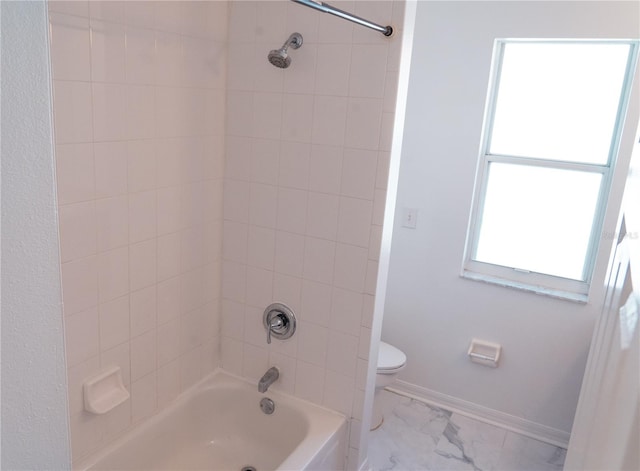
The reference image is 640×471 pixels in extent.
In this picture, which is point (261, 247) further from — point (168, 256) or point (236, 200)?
point (168, 256)

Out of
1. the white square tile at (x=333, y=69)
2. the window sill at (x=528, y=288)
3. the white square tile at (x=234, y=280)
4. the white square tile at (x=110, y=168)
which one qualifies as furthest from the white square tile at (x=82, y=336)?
the window sill at (x=528, y=288)

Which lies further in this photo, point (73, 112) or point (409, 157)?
point (409, 157)

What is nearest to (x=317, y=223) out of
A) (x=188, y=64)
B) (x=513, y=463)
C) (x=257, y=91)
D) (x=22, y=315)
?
(x=257, y=91)

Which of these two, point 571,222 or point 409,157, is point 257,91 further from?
point 571,222

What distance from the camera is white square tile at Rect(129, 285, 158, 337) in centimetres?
182

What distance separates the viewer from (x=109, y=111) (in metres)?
1.59

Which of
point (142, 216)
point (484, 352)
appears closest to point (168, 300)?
point (142, 216)

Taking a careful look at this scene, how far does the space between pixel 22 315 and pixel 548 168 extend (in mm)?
2578

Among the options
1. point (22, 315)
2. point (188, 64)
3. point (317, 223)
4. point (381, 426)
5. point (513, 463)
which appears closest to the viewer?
point (22, 315)

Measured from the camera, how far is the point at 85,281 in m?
1.62

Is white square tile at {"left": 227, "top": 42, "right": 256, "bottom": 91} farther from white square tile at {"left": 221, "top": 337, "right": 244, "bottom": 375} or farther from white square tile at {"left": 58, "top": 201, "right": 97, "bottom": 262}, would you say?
white square tile at {"left": 221, "top": 337, "right": 244, "bottom": 375}

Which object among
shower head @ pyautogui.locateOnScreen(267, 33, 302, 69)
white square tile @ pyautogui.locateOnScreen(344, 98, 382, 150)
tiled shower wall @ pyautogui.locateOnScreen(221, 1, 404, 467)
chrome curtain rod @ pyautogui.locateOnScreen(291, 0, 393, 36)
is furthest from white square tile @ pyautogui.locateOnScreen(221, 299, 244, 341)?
chrome curtain rod @ pyautogui.locateOnScreen(291, 0, 393, 36)

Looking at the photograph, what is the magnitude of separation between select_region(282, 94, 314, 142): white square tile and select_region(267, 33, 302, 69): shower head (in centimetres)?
14

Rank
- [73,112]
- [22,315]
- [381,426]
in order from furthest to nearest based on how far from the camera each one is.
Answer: [381,426] < [73,112] < [22,315]
